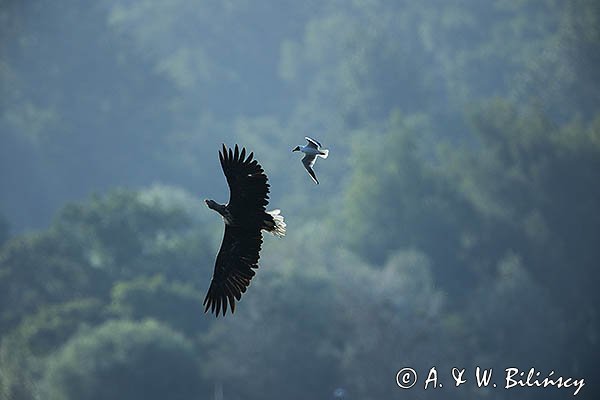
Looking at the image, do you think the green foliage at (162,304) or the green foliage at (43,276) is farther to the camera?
the green foliage at (43,276)

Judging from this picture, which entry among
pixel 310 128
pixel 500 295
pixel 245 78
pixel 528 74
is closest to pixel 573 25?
pixel 528 74

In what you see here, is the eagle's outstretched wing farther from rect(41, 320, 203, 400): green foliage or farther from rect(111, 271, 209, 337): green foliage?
rect(111, 271, 209, 337): green foliage

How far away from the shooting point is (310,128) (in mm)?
122250

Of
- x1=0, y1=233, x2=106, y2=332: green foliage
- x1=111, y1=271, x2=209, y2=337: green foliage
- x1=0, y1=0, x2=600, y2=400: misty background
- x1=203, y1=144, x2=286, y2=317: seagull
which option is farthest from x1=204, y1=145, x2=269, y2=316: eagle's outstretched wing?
x1=0, y1=233, x2=106, y2=332: green foliage

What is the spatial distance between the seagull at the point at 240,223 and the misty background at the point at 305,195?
117 ft

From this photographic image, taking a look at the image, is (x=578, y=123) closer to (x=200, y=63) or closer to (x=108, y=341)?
(x=108, y=341)

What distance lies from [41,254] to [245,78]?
226ft

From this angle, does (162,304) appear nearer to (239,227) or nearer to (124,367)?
(124,367)

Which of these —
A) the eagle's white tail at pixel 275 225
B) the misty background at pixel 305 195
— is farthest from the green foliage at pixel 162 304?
the eagle's white tail at pixel 275 225

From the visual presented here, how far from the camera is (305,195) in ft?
344

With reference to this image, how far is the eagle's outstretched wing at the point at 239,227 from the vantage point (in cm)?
1800

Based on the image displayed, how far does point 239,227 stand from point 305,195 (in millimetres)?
86215

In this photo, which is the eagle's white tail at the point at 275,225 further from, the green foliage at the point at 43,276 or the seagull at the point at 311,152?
the green foliage at the point at 43,276

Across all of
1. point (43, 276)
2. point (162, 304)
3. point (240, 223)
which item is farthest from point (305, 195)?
point (240, 223)
